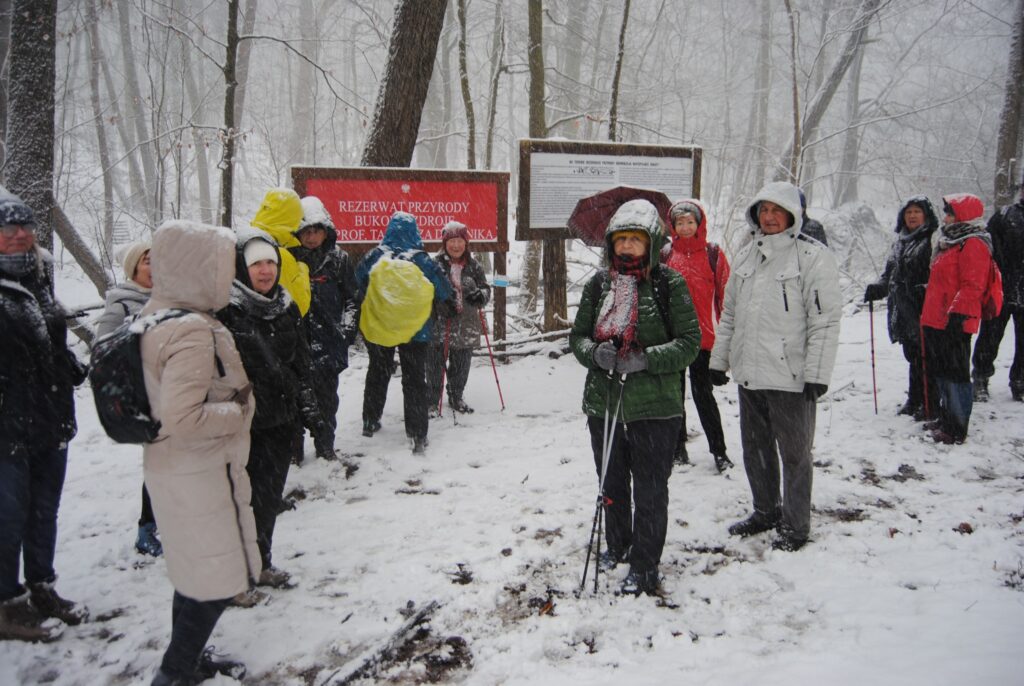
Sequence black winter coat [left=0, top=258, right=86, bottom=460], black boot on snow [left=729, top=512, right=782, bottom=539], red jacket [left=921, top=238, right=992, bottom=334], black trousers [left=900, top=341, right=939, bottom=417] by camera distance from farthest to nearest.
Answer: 1. black trousers [left=900, top=341, right=939, bottom=417]
2. red jacket [left=921, top=238, right=992, bottom=334]
3. black boot on snow [left=729, top=512, right=782, bottom=539]
4. black winter coat [left=0, top=258, right=86, bottom=460]

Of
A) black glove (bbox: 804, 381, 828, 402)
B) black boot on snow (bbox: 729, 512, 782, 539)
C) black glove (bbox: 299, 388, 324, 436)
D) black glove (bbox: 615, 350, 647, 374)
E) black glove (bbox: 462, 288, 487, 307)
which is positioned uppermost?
black glove (bbox: 462, 288, 487, 307)

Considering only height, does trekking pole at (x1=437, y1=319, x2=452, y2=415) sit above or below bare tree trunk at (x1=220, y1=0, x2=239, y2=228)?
below

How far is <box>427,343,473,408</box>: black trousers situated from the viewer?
639 cm

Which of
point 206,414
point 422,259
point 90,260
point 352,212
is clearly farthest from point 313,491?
point 90,260

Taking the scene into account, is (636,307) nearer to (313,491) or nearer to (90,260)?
(313,491)

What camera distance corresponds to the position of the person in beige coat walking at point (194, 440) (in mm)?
2180

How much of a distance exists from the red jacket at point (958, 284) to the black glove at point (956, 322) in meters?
0.03

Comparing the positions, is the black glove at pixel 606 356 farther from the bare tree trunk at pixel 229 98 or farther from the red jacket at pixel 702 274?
the bare tree trunk at pixel 229 98

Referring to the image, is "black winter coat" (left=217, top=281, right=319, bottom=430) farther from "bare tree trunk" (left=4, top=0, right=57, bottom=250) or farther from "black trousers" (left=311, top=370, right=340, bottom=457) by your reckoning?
"bare tree trunk" (left=4, top=0, right=57, bottom=250)

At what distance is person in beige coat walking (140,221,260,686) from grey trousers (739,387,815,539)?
2894 millimetres

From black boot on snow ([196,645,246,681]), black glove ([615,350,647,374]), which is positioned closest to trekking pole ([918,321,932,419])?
black glove ([615,350,647,374])

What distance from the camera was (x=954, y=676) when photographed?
94.5 inches

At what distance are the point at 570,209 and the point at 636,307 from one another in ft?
17.2

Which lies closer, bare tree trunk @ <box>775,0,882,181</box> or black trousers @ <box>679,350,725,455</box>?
black trousers @ <box>679,350,725,455</box>
